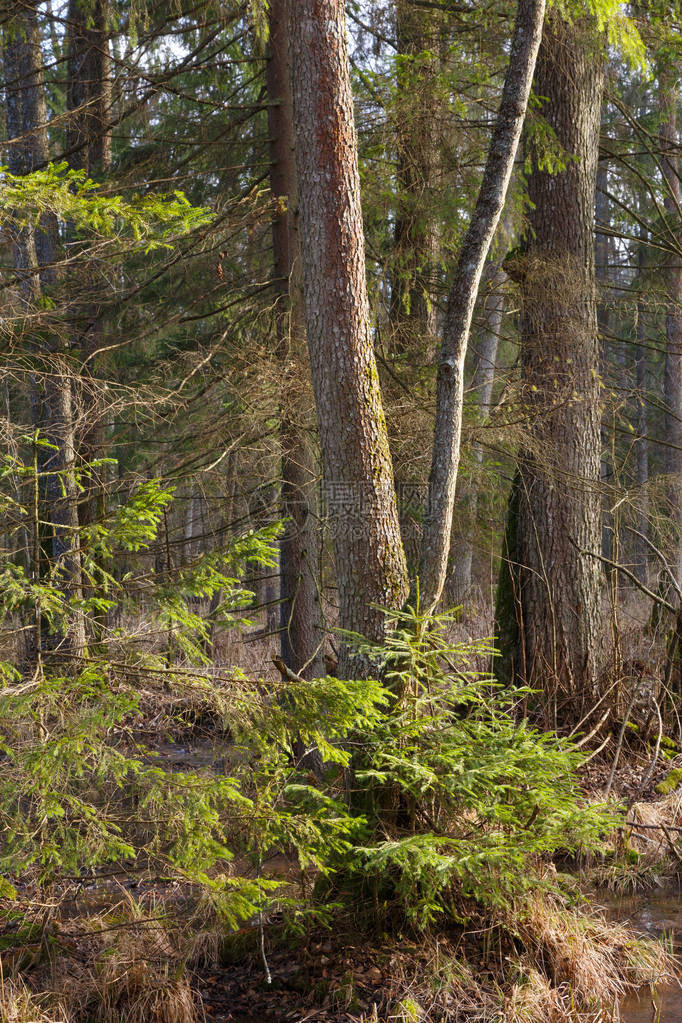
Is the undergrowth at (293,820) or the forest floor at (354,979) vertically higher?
the undergrowth at (293,820)

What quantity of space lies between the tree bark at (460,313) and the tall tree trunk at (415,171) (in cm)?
211

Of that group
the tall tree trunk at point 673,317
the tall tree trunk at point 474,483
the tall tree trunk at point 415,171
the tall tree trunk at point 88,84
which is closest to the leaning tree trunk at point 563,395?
the tall tree trunk at point 474,483

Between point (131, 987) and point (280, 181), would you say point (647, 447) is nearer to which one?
point (280, 181)

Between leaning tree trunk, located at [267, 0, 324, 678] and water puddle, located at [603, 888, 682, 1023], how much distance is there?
3.65m

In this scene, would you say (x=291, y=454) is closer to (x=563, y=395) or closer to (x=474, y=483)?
(x=474, y=483)

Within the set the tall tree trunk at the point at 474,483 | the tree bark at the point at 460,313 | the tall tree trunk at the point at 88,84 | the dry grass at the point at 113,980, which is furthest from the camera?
the tall tree trunk at the point at 88,84

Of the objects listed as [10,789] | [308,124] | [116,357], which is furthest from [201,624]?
[116,357]

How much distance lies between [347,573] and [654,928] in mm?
3122

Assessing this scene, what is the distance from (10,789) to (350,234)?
12.5ft

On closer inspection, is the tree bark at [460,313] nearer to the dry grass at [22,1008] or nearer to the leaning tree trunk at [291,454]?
the leaning tree trunk at [291,454]

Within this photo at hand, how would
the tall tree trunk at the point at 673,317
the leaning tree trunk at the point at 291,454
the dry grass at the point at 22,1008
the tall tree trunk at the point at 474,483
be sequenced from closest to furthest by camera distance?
1. the dry grass at the point at 22,1008
2. the leaning tree trunk at the point at 291,454
3. the tall tree trunk at the point at 474,483
4. the tall tree trunk at the point at 673,317

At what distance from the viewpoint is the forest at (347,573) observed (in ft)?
15.6

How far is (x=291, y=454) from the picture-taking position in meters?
8.60

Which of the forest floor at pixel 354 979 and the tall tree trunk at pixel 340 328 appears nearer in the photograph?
the forest floor at pixel 354 979
